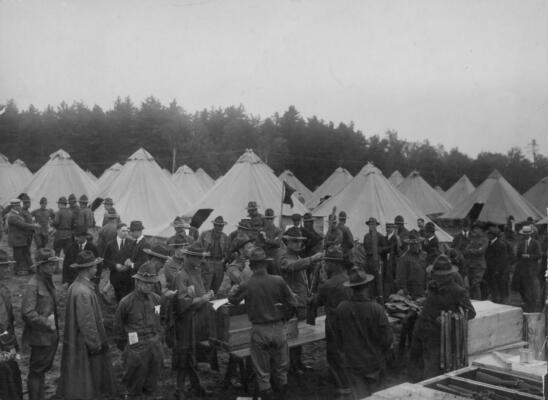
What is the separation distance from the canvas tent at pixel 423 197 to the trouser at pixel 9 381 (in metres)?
21.4

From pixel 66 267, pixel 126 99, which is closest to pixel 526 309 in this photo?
pixel 66 267

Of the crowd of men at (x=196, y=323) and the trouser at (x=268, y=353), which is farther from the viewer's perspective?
the trouser at (x=268, y=353)

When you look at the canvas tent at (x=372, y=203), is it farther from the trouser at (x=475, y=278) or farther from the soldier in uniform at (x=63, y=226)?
the soldier in uniform at (x=63, y=226)

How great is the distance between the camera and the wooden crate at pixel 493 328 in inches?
234

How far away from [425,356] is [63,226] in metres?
8.70

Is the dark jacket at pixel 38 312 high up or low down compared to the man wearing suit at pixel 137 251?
down

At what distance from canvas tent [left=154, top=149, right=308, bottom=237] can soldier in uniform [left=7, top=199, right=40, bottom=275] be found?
4269mm

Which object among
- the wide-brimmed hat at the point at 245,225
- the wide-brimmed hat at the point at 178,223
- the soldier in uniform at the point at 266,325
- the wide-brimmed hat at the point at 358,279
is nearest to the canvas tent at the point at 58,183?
the wide-brimmed hat at the point at 178,223

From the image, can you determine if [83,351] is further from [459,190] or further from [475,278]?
[459,190]

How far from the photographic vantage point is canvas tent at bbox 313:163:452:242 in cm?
1505

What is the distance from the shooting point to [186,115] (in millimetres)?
42156


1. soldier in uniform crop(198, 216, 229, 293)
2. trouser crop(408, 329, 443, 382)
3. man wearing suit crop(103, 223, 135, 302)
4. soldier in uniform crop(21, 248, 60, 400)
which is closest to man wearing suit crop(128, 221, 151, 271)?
man wearing suit crop(103, 223, 135, 302)

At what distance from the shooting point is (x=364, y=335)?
529 cm

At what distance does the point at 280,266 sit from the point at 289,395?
4.92 ft
